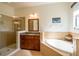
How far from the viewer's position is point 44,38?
2135 mm

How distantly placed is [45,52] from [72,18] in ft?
2.72

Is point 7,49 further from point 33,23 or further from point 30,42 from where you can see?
point 33,23

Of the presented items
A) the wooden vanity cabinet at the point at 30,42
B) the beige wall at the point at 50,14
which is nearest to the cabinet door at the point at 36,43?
the wooden vanity cabinet at the point at 30,42

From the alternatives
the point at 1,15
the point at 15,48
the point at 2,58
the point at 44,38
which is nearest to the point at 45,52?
the point at 44,38

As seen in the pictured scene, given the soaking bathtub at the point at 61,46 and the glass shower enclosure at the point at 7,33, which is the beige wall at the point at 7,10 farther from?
the soaking bathtub at the point at 61,46

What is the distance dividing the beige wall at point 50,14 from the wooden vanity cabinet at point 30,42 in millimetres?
233

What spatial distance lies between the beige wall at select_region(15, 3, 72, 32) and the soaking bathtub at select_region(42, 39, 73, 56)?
9.0 inches

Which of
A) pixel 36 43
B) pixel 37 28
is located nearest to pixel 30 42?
pixel 36 43

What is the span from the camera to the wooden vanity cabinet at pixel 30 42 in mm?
2197

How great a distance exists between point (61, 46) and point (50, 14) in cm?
67

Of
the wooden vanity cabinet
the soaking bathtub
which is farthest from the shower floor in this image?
the soaking bathtub

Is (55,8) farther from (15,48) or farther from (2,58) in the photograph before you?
(2,58)

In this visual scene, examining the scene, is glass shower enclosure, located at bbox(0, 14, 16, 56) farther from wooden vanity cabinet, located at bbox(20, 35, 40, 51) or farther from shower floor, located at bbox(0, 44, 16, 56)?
wooden vanity cabinet, located at bbox(20, 35, 40, 51)

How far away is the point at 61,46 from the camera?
6.77 feet
